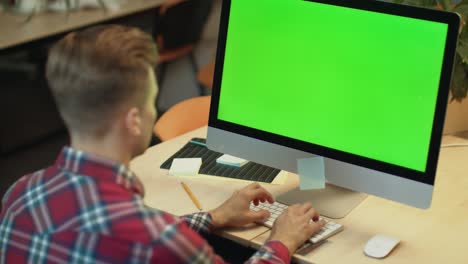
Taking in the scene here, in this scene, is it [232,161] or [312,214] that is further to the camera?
[232,161]

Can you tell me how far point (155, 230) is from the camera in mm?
1187

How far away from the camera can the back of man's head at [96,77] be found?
126 cm

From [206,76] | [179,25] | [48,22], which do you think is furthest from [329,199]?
[179,25]

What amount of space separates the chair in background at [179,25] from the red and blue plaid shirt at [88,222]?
3.04 meters

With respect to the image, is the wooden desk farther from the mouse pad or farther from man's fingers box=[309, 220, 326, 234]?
the mouse pad

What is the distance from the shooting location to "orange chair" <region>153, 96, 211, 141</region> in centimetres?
247

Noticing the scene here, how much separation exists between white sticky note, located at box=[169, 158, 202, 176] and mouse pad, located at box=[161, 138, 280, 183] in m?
0.02

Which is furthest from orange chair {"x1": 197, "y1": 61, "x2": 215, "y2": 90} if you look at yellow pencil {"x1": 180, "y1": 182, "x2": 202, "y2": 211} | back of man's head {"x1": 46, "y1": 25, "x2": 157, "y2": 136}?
back of man's head {"x1": 46, "y1": 25, "x2": 157, "y2": 136}

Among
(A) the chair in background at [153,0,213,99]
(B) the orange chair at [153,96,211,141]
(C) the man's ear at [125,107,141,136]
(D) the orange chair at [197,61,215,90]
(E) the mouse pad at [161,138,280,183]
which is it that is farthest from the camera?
(A) the chair in background at [153,0,213,99]

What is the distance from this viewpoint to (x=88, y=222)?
46.7 inches

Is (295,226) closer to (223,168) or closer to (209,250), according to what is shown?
(209,250)

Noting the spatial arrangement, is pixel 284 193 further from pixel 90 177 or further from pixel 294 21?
pixel 90 177

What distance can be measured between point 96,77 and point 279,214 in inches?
25.8

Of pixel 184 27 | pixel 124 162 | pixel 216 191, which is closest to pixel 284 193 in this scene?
pixel 216 191
